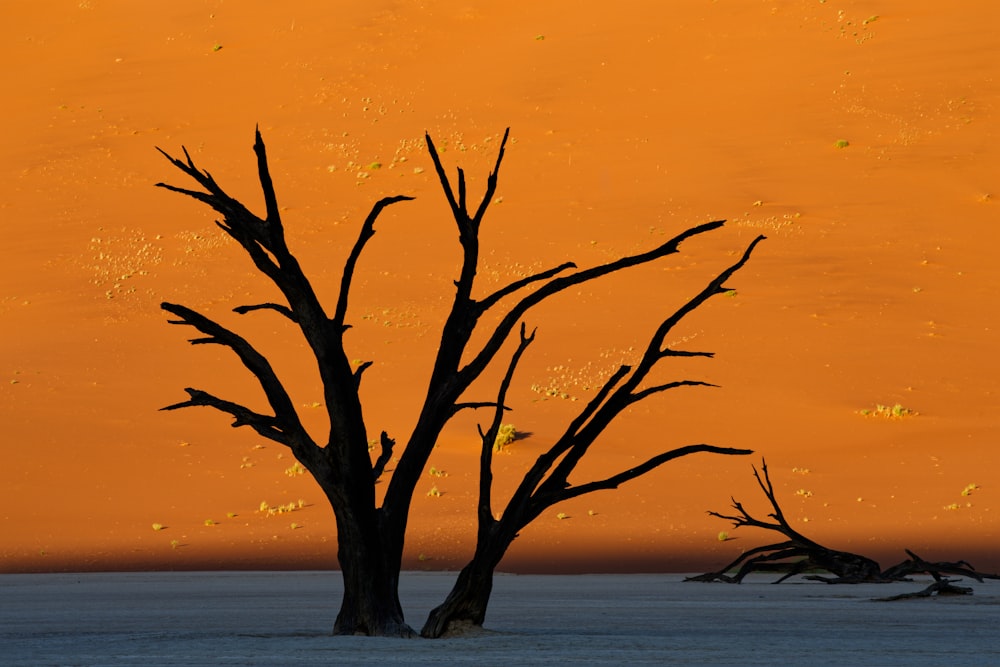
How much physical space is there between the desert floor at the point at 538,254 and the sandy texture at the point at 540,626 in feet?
22.6

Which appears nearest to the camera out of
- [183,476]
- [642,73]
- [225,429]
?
[183,476]

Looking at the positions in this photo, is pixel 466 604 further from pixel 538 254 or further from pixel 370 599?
pixel 538 254

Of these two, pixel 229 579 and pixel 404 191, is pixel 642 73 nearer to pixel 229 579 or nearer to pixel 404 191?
pixel 404 191

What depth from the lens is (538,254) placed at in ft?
135

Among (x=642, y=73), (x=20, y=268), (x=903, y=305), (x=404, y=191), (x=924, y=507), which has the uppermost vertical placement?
(x=642, y=73)

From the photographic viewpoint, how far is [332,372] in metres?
9.45

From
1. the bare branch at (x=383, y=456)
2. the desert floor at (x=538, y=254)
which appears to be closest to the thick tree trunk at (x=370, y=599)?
the bare branch at (x=383, y=456)

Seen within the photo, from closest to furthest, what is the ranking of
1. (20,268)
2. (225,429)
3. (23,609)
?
(23,609) → (225,429) → (20,268)

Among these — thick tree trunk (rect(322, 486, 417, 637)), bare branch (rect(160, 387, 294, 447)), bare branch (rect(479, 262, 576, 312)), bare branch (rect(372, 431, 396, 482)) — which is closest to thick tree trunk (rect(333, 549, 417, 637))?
thick tree trunk (rect(322, 486, 417, 637))

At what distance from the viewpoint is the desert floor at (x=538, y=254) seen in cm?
2773

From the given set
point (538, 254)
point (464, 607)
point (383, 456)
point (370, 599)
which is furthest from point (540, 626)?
point (538, 254)

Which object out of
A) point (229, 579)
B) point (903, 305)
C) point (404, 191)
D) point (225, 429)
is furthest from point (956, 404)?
point (404, 191)

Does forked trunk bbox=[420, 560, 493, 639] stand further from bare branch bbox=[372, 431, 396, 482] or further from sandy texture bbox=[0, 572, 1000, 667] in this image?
bare branch bbox=[372, 431, 396, 482]

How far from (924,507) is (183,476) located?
41.4 ft
